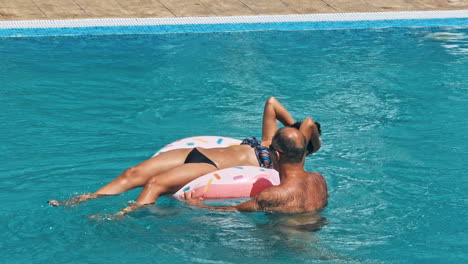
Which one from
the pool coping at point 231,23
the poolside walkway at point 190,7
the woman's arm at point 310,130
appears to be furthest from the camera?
the poolside walkway at point 190,7

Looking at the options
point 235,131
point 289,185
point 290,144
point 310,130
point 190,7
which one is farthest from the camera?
point 190,7

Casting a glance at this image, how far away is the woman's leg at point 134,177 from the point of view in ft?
20.0

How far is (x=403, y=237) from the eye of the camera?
237 inches

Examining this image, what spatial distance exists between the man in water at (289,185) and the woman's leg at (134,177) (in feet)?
2.18

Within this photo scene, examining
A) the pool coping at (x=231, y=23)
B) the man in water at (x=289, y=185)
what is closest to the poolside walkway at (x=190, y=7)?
the pool coping at (x=231, y=23)

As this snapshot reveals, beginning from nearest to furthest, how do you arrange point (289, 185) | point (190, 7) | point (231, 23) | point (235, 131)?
point (289, 185) < point (235, 131) < point (231, 23) < point (190, 7)

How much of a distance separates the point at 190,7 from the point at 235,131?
5.38m

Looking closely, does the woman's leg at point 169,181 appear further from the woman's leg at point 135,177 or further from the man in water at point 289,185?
the man in water at point 289,185

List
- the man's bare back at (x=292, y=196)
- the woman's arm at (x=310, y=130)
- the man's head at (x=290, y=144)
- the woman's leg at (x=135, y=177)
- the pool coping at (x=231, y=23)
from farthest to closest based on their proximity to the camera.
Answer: the pool coping at (x=231, y=23), the woman's arm at (x=310, y=130), the woman's leg at (x=135, y=177), the man's bare back at (x=292, y=196), the man's head at (x=290, y=144)

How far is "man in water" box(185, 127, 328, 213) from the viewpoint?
5.77 meters

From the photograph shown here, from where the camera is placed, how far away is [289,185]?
19.2 feet

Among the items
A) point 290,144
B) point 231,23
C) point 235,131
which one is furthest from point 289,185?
point 231,23

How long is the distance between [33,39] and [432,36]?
617 centimetres

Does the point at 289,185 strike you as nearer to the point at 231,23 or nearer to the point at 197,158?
the point at 197,158
